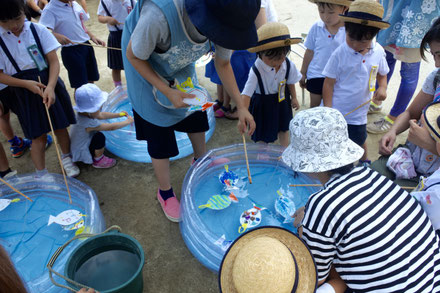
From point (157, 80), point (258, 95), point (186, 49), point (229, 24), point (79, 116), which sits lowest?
point (79, 116)

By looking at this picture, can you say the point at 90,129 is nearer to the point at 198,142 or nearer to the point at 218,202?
the point at 198,142

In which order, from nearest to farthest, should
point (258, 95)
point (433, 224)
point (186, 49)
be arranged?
A: point (433, 224) → point (186, 49) → point (258, 95)

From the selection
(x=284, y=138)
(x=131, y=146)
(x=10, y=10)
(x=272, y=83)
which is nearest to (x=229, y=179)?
(x=284, y=138)

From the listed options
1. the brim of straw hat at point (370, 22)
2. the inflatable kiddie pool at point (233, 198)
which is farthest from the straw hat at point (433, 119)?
the inflatable kiddie pool at point (233, 198)

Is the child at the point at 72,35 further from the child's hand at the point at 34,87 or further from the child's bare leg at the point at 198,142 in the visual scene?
the child's bare leg at the point at 198,142

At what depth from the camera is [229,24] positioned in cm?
121

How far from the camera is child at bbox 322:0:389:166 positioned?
6.34 feet

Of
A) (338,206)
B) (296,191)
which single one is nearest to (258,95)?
(296,191)

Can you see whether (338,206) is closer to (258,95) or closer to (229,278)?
(229,278)

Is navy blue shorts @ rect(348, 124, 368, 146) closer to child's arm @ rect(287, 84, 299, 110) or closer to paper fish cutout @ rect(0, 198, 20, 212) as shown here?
child's arm @ rect(287, 84, 299, 110)

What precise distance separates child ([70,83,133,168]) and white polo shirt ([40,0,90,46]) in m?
0.85

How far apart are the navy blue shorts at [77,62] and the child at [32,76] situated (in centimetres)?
81

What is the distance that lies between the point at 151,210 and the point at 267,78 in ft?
4.42

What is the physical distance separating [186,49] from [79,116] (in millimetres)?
1485
